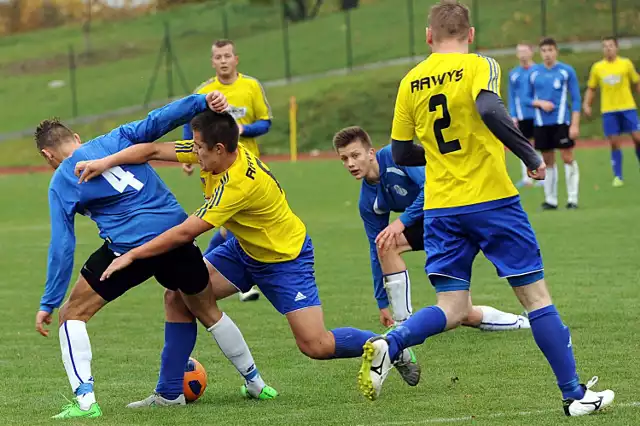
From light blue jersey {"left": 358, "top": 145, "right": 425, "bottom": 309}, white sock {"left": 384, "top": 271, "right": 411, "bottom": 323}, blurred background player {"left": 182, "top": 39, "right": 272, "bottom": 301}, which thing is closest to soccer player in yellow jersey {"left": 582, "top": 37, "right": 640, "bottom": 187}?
blurred background player {"left": 182, "top": 39, "right": 272, "bottom": 301}

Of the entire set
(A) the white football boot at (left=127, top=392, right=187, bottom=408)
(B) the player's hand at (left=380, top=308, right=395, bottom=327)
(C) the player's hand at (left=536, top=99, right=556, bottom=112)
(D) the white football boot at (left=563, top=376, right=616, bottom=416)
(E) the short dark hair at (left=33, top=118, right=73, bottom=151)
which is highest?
(E) the short dark hair at (left=33, top=118, right=73, bottom=151)

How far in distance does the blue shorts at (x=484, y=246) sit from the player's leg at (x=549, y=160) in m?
10.9

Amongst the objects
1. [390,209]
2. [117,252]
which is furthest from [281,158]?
[117,252]

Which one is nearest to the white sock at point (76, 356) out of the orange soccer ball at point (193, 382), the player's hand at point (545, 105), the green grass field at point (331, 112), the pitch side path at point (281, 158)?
the orange soccer ball at point (193, 382)

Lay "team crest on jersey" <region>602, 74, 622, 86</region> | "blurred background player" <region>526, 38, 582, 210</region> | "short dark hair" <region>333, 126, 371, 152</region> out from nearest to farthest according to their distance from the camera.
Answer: "short dark hair" <region>333, 126, 371, 152</region>
"blurred background player" <region>526, 38, 582, 210</region>
"team crest on jersey" <region>602, 74, 622, 86</region>

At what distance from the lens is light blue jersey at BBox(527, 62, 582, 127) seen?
17297 millimetres

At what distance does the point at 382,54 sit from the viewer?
145ft

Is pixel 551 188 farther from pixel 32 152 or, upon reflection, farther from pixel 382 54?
pixel 382 54

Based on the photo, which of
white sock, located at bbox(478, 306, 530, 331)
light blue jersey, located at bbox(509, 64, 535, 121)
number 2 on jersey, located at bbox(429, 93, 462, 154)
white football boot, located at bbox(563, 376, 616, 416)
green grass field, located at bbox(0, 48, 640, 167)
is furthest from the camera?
green grass field, located at bbox(0, 48, 640, 167)

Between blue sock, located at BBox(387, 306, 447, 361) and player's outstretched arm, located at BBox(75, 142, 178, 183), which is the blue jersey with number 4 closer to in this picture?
player's outstretched arm, located at BBox(75, 142, 178, 183)

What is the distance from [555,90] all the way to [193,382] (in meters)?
11.9

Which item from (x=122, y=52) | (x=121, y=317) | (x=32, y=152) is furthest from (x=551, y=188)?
(x=122, y=52)

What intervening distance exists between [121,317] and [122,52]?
155 ft

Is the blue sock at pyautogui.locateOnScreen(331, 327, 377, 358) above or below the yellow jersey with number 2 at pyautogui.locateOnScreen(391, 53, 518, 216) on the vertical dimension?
below
